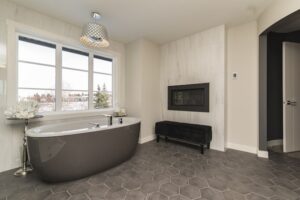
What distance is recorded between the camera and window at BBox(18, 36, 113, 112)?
8.52ft

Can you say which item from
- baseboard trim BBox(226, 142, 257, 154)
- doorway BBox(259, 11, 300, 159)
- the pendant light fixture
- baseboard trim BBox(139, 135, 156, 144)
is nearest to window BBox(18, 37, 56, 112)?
the pendant light fixture

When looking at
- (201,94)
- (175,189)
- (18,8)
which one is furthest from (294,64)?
(18,8)

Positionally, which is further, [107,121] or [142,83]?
[142,83]

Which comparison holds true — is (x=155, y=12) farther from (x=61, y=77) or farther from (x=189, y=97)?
(x=61, y=77)

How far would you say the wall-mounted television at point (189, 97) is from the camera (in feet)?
11.1

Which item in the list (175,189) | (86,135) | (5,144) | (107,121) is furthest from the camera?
(107,121)

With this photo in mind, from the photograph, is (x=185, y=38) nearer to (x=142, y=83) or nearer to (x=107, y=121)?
(x=142, y=83)

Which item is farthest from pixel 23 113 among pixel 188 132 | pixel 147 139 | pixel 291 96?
pixel 291 96

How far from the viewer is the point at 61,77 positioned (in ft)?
9.76

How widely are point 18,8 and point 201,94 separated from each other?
3808mm

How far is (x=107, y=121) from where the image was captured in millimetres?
3379

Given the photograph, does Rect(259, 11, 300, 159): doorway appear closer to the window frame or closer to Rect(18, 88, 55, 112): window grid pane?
the window frame

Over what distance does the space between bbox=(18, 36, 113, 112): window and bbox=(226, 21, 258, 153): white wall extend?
9.84ft

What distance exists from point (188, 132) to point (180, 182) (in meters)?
1.35
